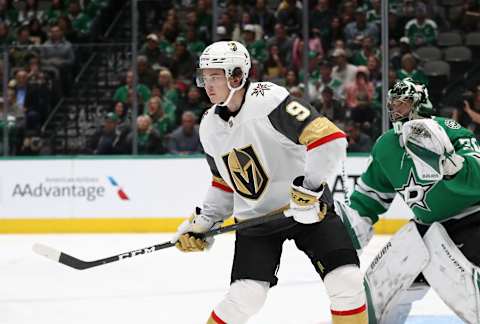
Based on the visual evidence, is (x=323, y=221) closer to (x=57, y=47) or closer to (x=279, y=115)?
(x=279, y=115)

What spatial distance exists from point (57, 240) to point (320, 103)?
254 centimetres

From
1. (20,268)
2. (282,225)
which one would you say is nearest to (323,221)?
(282,225)

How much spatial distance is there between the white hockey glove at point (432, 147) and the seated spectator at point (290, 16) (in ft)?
18.2

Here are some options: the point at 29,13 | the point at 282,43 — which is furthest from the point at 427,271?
the point at 29,13

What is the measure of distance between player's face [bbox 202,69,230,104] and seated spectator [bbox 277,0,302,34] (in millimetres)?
5680

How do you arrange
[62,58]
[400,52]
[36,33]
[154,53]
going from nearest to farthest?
[400,52] < [62,58] < [154,53] < [36,33]

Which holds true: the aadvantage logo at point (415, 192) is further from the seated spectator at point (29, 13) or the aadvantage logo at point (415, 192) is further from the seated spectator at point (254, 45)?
the seated spectator at point (29, 13)

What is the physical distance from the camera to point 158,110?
8570 millimetres

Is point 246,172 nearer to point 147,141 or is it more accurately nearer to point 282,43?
point 147,141

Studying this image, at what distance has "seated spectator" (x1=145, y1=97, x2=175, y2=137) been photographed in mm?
8475

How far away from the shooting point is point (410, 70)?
827 cm

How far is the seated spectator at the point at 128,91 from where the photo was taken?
8.62 m

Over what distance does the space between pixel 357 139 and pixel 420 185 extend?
4.56m

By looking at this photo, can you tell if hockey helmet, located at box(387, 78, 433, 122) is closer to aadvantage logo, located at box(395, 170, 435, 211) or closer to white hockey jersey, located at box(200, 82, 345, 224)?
aadvantage logo, located at box(395, 170, 435, 211)
